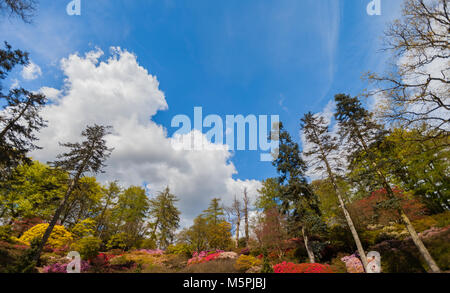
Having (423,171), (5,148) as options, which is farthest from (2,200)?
(423,171)

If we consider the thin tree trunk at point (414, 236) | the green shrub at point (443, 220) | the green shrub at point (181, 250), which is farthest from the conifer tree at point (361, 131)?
the green shrub at point (181, 250)

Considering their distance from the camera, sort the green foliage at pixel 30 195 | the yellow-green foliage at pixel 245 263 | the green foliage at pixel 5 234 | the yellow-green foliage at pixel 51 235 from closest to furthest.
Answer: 1. the yellow-green foliage at pixel 245 263
2. the yellow-green foliage at pixel 51 235
3. the green foliage at pixel 5 234
4. the green foliage at pixel 30 195

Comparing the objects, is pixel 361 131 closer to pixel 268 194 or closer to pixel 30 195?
pixel 268 194

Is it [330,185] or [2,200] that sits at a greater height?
[330,185]

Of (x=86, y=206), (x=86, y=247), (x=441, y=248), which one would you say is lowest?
(x=86, y=247)

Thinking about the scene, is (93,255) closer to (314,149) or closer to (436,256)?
(314,149)

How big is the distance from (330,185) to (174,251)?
20.1 meters

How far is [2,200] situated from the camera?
15.8m

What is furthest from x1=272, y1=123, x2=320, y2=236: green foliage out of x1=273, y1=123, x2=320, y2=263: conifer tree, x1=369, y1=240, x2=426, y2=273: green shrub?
x1=369, y1=240, x2=426, y2=273: green shrub

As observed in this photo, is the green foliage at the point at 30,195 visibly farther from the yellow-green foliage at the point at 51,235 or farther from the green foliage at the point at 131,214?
the green foliage at the point at 131,214

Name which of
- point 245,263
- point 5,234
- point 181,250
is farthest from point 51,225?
point 245,263

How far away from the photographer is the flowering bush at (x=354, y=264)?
449 inches

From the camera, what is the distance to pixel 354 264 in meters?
11.9
